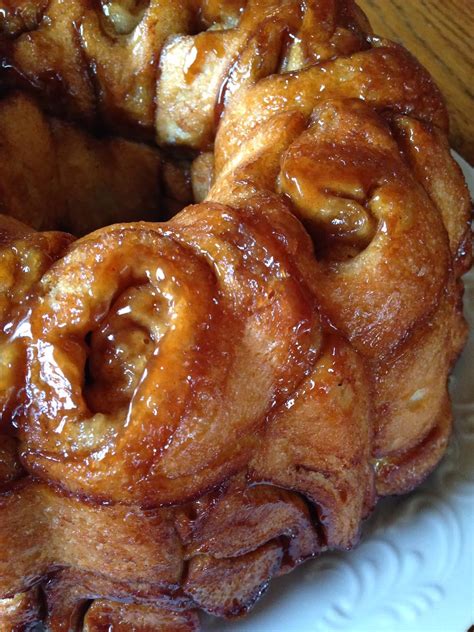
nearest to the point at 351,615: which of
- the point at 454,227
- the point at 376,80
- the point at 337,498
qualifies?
the point at 337,498

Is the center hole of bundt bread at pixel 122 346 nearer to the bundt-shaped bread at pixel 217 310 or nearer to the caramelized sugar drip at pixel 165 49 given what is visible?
the bundt-shaped bread at pixel 217 310

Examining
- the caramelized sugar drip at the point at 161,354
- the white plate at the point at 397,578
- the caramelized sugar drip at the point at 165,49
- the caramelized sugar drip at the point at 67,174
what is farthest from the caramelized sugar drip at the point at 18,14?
the white plate at the point at 397,578

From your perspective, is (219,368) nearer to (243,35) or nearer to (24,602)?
(24,602)

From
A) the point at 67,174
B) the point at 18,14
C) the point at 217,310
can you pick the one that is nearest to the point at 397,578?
the point at 217,310

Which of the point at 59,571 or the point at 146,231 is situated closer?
the point at 146,231

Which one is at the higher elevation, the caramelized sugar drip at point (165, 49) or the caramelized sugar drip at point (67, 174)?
the caramelized sugar drip at point (165, 49)

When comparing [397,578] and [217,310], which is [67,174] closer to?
[217,310]
